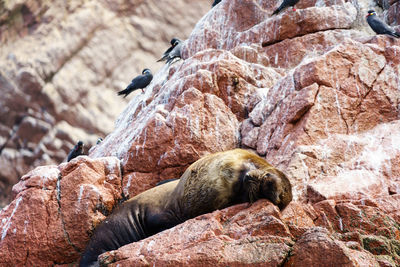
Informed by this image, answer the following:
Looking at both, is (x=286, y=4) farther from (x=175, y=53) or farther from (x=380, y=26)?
(x=175, y=53)

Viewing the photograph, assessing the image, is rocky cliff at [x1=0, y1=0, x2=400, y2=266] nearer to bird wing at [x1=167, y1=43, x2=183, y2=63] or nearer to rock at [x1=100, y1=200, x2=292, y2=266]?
rock at [x1=100, y1=200, x2=292, y2=266]

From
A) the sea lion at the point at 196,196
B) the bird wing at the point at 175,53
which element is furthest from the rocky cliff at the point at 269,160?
the bird wing at the point at 175,53

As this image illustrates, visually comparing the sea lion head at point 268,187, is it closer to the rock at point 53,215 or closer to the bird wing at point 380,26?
the rock at point 53,215

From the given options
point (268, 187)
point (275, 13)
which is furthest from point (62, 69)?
point (268, 187)

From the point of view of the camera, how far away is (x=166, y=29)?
74.0 ft

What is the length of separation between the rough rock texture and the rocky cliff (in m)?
11.6

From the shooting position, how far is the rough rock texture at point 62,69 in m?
18.8

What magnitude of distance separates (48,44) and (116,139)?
519 inches

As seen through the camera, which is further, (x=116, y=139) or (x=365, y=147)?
(x=116, y=139)

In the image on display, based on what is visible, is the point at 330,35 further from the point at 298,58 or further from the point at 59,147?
the point at 59,147

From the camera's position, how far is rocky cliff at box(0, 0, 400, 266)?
3721 mm

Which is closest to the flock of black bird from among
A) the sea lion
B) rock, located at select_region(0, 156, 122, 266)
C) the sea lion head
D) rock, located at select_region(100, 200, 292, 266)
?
rock, located at select_region(0, 156, 122, 266)

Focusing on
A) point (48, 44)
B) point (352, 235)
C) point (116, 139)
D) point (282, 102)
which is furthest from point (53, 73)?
point (352, 235)

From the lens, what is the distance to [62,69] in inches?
774
